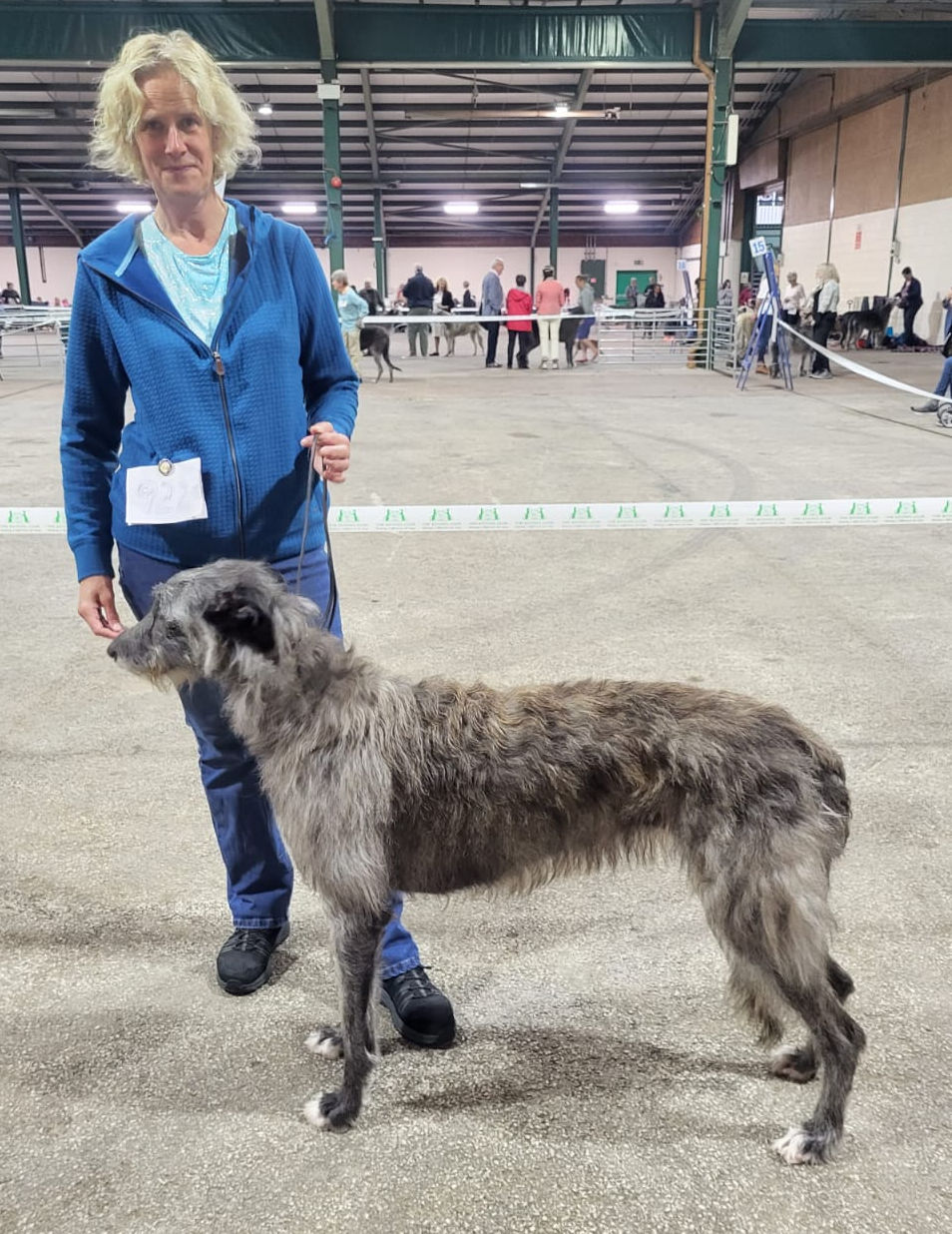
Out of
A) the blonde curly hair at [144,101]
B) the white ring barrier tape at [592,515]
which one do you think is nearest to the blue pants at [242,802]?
the blonde curly hair at [144,101]

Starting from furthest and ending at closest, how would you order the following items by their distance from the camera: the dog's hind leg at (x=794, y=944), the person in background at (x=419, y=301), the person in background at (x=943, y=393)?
1. the person in background at (x=419, y=301)
2. the person in background at (x=943, y=393)
3. the dog's hind leg at (x=794, y=944)

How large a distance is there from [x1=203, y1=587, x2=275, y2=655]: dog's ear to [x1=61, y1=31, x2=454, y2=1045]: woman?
0.31m

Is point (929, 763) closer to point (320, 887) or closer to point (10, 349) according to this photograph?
point (320, 887)

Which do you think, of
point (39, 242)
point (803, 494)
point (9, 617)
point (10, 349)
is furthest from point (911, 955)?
point (39, 242)

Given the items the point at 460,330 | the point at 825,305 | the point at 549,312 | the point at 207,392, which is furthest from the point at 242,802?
the point at 460,330

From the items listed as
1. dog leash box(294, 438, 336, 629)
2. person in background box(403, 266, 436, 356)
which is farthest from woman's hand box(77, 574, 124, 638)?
person in background box(403, 266, 436, 356)

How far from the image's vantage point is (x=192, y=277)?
209 centimetres

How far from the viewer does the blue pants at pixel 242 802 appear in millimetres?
2232

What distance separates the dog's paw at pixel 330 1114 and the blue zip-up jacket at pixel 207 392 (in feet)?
4.09

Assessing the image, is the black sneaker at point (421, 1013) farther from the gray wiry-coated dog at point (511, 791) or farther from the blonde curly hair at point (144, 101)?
the blonde curly hair at point (144, 101)

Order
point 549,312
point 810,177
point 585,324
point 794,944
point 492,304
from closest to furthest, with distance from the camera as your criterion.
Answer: point 794,944 < point 549,312 < point 585,324 < point 492,304 < point 810,177

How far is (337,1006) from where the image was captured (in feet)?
7.77

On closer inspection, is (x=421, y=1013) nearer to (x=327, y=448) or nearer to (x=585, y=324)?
(x=327, y=448)

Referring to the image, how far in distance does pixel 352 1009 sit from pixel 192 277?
5.49ft
